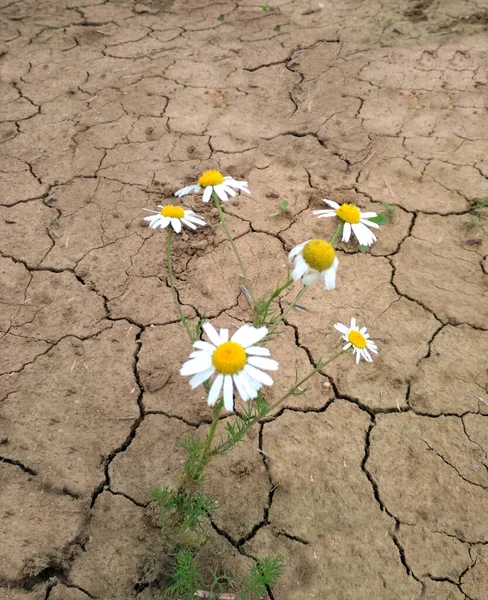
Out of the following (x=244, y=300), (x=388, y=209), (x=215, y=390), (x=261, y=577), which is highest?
(x=215, y=390)

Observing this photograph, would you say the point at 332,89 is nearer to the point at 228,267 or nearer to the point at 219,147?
the point at 219,147

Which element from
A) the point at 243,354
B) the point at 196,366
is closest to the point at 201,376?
the point at 196,366

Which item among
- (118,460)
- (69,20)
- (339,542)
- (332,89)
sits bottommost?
(339,542)

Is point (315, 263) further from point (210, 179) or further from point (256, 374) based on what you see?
point (210, 179)

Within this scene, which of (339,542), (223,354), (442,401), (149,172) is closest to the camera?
(223,354)

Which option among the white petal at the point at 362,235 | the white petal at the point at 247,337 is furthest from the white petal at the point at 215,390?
→ the white petal at the point at 362,235

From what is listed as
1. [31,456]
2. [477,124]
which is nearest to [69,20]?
[477,124]

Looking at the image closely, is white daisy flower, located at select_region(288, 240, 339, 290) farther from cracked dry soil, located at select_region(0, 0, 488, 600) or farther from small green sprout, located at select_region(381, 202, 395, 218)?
small green sprout, located at select_region(381, 202, 395, 218)
